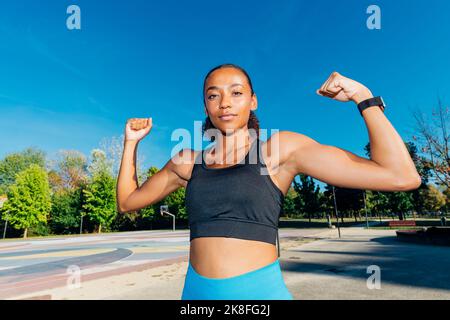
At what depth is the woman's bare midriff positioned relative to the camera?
117 cm

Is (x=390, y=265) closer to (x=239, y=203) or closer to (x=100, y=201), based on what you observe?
(x=239, y=203)

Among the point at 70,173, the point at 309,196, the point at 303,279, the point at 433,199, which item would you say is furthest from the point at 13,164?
the point at 433,199

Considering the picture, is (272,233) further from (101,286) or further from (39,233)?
(39,233)

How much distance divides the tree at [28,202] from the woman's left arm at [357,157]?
150 ft

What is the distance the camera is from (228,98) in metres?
1.41

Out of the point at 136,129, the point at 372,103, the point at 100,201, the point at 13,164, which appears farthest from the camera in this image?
the point at 13,164

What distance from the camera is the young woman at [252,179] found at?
111 cm

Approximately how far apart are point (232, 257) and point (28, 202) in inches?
1814

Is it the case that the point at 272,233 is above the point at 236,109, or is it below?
below

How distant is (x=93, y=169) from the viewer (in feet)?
158

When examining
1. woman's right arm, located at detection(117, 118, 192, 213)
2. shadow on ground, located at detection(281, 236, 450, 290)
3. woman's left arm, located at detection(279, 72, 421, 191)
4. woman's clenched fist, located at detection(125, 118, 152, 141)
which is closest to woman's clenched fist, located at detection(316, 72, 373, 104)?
woman's left arm, located at detection(279, 72, 421, 191)
